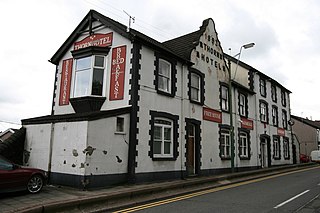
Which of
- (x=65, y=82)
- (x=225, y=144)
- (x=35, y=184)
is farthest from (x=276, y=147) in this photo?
(x=35, y=184)

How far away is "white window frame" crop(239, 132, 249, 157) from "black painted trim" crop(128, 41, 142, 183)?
12380 millimetres

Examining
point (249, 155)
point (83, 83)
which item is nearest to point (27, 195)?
point (83, 83)

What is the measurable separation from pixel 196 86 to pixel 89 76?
7.20 meters

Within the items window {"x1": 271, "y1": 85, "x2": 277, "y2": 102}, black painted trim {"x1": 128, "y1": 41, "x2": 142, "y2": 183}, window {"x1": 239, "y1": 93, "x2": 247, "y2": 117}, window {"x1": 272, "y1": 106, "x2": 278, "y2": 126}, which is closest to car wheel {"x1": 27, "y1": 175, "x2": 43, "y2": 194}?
black painted trim {"x1": 128, "y1": 41, "x2": 142, "y2": 183}

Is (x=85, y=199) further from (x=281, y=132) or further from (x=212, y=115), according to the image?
(x=281, y=132)

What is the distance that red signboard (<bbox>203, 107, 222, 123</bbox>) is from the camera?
19.4 meters

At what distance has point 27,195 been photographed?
34.0 ft

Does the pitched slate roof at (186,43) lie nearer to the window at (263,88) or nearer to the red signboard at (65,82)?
the red signboard at (65,82)

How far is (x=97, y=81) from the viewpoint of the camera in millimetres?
15445

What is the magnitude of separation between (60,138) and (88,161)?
7.18 ft

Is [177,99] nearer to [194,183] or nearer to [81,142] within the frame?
[194,183]

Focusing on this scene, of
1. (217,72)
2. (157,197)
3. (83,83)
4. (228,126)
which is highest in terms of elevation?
(217,72)

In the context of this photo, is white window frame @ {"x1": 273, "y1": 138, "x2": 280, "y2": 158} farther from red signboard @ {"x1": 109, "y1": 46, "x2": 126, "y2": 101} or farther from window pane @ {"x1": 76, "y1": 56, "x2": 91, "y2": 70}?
window pane @ {"x1": 76, "y1": 56, "x2": 91, "y2": 70}

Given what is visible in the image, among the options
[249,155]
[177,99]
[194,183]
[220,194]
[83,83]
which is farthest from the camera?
[249,155]
